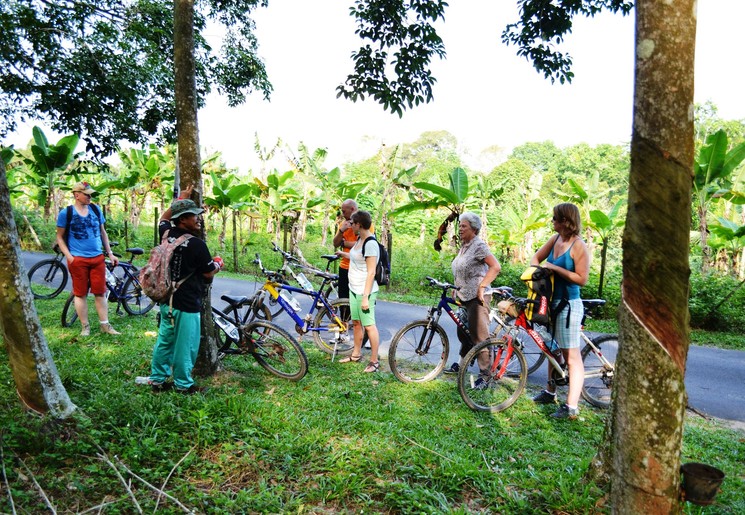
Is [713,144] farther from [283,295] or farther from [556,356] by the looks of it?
[283,295]

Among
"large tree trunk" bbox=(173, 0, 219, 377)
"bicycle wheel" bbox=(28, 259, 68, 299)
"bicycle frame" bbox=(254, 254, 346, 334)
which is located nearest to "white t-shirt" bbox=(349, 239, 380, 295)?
"bicycle frame" bbox=(254, 254, 346, 334)

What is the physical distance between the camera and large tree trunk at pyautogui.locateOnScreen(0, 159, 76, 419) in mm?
3482

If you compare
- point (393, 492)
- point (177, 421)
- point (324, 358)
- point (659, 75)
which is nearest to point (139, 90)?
point (324, 358)

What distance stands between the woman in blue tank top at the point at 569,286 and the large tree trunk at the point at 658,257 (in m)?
2.36

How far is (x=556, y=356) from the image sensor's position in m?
5.09

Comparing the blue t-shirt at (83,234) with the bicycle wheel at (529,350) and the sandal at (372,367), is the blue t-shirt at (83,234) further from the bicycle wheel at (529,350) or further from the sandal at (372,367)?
the bicycle wheel at (529,350)

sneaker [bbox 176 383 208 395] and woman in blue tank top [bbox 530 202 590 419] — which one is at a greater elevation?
woman in blue tank top [bbox 530 202 590 419]

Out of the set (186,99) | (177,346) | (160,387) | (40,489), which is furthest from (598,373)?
(186,99)

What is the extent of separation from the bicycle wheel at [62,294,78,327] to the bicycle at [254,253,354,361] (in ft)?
8.86

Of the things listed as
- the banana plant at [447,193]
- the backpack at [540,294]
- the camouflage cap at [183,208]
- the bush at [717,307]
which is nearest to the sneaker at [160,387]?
the camouflage cap at [183,208]

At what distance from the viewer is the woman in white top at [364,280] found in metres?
5.53

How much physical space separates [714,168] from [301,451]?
9459mm

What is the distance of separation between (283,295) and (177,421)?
257 centimetres

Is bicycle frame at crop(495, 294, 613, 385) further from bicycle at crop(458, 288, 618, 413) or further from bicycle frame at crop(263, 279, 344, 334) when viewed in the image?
bicycle frame at crop(263, 279, 344, 334)
